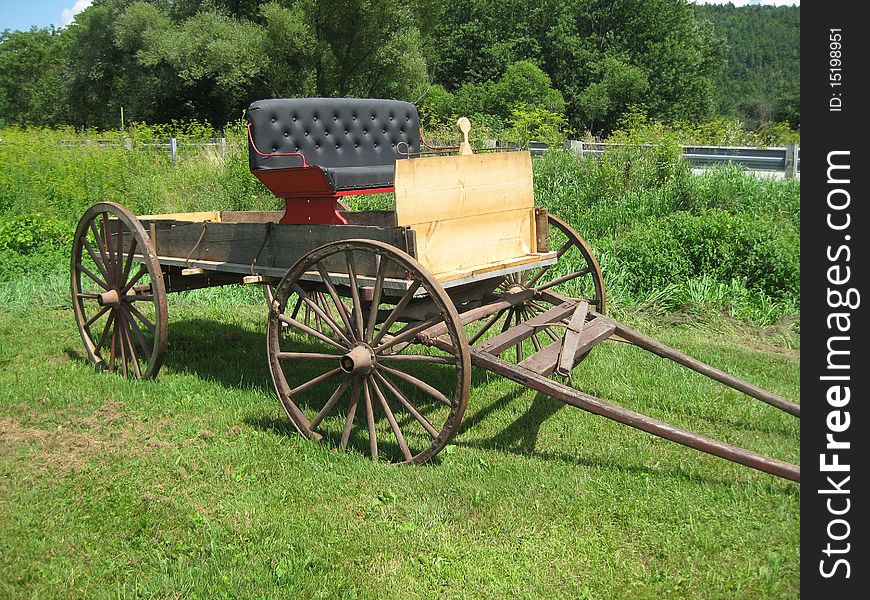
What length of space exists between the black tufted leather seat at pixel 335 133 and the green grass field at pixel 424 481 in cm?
167

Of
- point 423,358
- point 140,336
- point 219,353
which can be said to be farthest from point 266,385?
point 423,358

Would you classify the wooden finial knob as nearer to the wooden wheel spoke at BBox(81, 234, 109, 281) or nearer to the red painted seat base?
the red painted seat base

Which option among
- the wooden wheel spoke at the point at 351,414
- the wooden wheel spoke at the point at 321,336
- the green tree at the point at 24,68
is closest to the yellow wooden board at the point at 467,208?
the wooden wheel spoke at the point at 321,336

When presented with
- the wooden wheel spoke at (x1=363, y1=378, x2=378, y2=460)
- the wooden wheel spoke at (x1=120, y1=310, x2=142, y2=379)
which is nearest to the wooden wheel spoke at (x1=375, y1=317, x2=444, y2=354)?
the wooden wheel spoke at (x1=363, y1=378, x2=378, y2=460)

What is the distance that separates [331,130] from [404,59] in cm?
2036

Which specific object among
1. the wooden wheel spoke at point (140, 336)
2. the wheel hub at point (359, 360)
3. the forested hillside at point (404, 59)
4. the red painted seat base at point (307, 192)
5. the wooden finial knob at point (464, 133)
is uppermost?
the forested hillside at point (404, 59)

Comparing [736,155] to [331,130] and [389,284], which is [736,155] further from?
[389,284]

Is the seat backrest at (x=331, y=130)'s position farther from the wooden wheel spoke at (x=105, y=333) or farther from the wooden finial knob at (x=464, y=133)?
the wooden finial knob at (x=464, y=133)

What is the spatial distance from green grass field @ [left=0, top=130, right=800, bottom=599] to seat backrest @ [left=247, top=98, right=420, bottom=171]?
1.68 m

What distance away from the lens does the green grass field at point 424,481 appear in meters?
3.23

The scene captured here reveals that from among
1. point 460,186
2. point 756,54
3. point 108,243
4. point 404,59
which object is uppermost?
point 756,54

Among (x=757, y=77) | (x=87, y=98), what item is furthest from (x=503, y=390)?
(x=757, y=77)

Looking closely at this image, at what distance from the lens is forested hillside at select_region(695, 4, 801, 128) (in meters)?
65.9

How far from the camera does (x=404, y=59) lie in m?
26.2
